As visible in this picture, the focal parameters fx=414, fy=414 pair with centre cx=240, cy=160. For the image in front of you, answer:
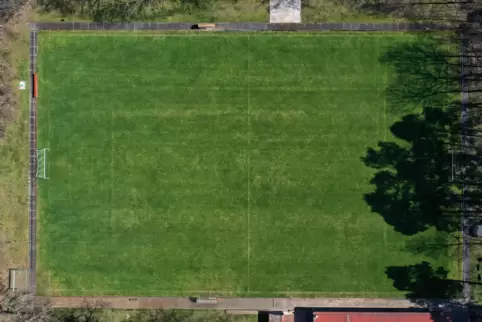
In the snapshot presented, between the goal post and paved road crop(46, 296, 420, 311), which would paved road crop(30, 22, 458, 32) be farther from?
paved road crop(46, 296, 420, 311)

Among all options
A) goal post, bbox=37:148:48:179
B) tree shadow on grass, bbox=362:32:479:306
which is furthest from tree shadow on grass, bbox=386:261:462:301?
goal post, bbox=37:148:48:179

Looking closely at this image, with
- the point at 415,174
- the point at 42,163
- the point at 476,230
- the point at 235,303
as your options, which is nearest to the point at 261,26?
the point at 415,174

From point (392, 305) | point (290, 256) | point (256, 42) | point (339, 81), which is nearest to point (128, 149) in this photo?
point (256, 42)

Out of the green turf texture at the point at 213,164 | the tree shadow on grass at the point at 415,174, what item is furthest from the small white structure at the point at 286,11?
the tree shadow on grass at the point at 415,174

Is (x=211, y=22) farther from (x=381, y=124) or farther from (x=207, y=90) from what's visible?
(x=381, y=124)

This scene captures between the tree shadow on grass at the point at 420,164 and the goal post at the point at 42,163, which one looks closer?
the tree shadow on grass at the point at 420,164

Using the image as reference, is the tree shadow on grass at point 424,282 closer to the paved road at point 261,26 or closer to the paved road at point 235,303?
the paved road at point 235,303

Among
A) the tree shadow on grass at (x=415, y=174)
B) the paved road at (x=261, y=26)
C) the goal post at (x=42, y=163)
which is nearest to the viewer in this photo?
the tree shadow on grass at (x=415, y=174)
